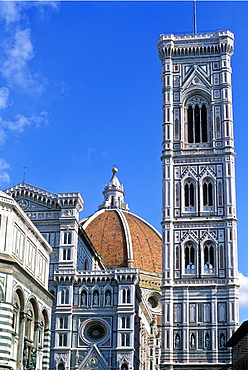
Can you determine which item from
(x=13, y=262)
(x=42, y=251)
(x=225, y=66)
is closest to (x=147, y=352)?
(x=225, y=66)

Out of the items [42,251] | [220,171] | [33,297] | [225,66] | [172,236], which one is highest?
[225,66]

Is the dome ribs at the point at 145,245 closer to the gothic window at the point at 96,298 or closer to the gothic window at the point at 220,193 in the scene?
the gothic window at the point at 220,193

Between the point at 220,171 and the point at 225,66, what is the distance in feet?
32.0

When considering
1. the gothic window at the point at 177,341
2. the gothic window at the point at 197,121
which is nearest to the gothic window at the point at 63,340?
the gothic window at the point at 177,341

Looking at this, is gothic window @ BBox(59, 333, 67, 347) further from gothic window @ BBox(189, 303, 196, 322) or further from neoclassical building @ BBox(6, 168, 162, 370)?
gothic window @ BBox(189, 303, 196, 322)

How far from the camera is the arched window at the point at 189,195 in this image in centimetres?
5628

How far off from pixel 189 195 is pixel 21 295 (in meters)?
28.9

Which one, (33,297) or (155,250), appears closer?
(33,297)

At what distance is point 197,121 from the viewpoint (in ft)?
194

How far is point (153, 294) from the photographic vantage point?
89.4 m

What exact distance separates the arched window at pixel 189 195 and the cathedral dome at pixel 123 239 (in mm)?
36194

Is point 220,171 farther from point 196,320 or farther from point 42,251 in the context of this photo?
point 42,251

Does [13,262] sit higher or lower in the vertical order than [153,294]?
lower

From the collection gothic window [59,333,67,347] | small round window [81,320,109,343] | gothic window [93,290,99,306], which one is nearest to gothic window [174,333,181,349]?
small round window [81,320,109,343]
